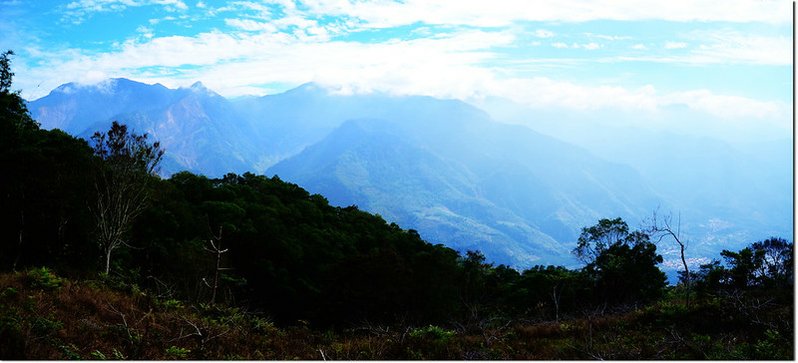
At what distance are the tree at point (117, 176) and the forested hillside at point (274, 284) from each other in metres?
0.06

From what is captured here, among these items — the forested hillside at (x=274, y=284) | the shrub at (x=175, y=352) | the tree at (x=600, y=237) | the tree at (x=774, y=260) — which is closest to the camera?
the shrub at (x=175, y=352)

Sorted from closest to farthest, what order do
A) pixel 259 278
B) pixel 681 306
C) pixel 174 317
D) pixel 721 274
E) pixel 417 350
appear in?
pixel 417 350 < pixel 174 317 < pixel 681 306 < pixel 721 274 < pixel 259 278

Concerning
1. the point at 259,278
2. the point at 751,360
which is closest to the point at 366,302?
the point at 259,278

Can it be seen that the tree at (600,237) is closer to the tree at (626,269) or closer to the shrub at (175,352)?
the tree at (626,269)

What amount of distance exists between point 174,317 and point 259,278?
15057 millimetres

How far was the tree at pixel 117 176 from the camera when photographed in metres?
15.1

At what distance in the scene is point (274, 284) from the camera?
76.2 feet

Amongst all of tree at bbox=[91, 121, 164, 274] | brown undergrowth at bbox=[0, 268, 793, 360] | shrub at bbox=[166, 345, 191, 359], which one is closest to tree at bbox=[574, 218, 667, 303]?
brown undergrowth at bbox=[0, 268, 793, 360]

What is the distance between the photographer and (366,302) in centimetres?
1897

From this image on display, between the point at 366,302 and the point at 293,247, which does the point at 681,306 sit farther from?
the point at 293,247

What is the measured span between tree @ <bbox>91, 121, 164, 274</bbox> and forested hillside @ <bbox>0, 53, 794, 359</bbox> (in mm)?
62

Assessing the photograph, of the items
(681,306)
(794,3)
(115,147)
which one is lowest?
(681,306)

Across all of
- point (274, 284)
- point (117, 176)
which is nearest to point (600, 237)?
point (274, 284)

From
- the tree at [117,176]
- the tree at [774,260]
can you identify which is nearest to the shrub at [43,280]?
the tree at [117,176]
